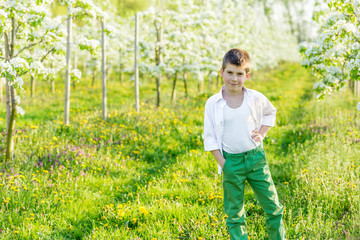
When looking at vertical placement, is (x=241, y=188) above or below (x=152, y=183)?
above

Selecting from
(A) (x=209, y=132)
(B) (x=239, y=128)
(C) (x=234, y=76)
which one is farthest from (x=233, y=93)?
(A) (x=209, y=132)

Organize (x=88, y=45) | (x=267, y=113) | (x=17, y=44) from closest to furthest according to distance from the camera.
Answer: (x=267, y=113) < (x=88, y=45) < (x=17, y=44)

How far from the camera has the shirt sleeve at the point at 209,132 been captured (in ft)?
10.5

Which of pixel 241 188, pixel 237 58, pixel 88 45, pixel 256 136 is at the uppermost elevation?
pixel 88 45

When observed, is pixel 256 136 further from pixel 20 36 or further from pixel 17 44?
pixel 17 44

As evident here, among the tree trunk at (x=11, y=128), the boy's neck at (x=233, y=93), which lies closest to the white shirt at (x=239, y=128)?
the boy's neck at (x=233, y=93)

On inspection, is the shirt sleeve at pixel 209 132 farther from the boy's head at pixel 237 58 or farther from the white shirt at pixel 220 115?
the boy's head at pixel 237 58

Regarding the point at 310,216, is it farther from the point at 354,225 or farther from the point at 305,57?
the point at 305,57

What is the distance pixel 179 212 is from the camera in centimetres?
426

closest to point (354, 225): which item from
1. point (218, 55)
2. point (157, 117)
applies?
point (157, 117)

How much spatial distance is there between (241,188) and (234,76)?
120 centimetres

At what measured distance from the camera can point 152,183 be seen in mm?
5359

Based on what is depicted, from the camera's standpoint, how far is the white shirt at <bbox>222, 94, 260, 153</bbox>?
3.16 m

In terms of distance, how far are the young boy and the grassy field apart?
26.2 inches
